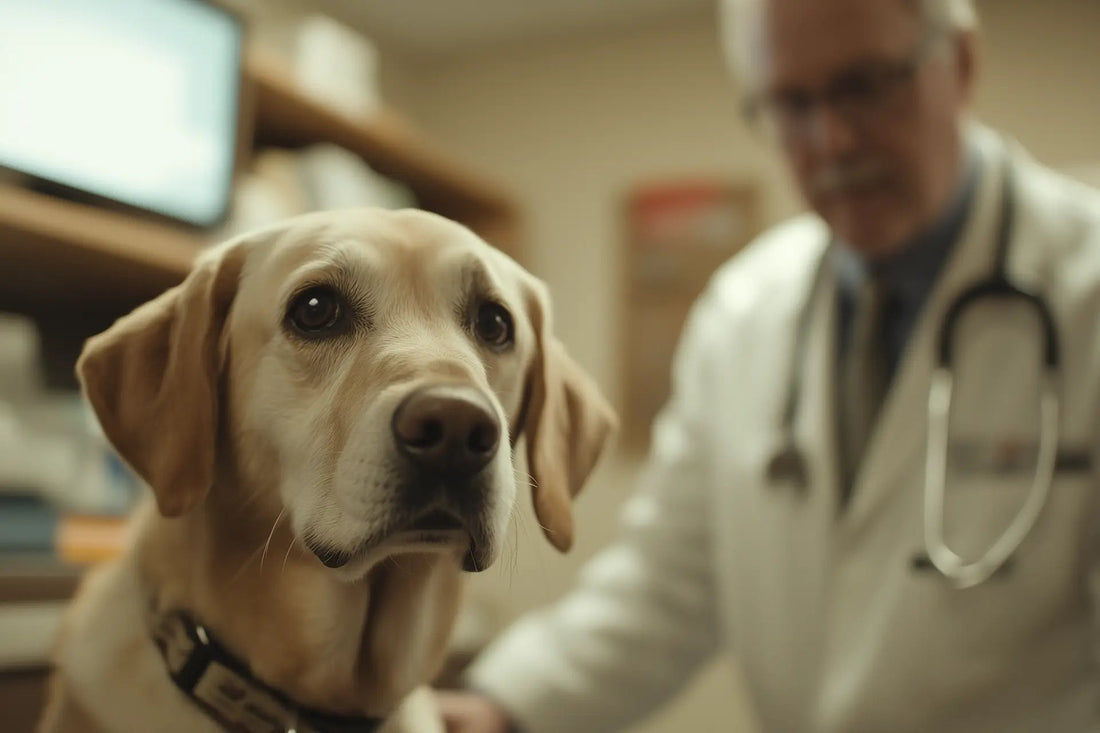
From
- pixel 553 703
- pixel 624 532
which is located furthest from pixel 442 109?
pixel 553 703

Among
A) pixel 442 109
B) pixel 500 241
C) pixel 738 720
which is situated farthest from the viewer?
pixel 442 109

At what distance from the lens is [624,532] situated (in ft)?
4.82

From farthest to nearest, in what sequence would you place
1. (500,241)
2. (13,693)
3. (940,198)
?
(500,241)
(940,198)
(13,693)

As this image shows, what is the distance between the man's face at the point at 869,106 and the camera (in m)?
1.23

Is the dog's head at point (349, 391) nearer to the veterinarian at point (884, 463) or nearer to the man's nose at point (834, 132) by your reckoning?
the veterinarian at point (884, 463)

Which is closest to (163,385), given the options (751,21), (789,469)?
(789,469)

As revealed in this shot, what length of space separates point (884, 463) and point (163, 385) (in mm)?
929

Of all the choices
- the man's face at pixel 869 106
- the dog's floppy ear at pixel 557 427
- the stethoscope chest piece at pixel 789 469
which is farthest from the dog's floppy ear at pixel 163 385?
the man's face at pixel 869 106

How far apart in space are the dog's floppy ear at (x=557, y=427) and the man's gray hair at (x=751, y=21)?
2.72 feet

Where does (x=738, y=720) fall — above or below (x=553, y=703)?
below

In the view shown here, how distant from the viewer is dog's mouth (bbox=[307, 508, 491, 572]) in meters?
0.53

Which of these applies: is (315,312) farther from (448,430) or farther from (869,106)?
(869,106)

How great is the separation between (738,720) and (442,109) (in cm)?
166

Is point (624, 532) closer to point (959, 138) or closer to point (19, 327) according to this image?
point (959, 138)
